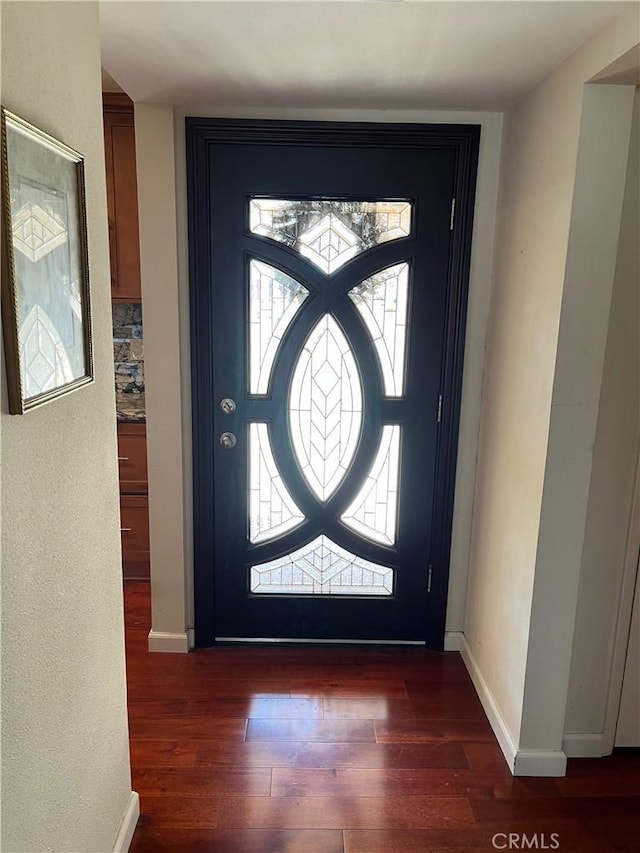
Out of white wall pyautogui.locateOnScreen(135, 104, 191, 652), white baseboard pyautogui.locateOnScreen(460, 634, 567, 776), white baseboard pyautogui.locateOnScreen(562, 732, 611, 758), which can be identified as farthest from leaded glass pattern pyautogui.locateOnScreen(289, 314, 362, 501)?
white baseboard pyautogui.locateOnScreen(562, 732, 611, 758)

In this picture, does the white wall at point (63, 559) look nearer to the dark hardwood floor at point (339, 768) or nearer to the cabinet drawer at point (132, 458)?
the dark hardwood floor at point (339, 768)

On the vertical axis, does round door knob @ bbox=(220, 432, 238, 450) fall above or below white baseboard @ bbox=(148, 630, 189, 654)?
above

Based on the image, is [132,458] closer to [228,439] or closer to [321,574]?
[228,439]

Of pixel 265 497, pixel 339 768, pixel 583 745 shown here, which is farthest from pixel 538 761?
pixel 265 497

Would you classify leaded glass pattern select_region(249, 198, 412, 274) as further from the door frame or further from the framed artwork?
the framed artwork

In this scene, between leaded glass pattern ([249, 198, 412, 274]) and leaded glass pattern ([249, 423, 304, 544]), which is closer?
leaded glass pattern ([249, 198, 412, 274])

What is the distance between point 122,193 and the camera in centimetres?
306

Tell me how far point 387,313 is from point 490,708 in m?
1.55

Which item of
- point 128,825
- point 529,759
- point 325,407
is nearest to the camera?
point 128,825

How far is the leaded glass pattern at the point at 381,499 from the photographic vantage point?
271 cm

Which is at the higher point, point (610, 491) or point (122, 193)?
point (122, 193)

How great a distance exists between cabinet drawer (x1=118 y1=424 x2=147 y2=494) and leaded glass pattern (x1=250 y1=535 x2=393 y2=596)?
2.93 feet

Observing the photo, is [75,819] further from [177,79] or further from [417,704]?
[177,79]

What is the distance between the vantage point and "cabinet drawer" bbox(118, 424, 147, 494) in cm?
330
